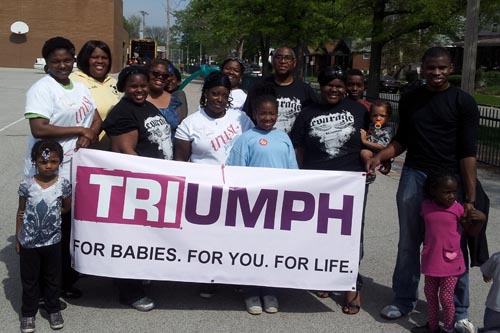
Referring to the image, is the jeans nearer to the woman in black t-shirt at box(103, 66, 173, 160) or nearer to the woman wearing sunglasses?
the woman in black t-shirt at box(103, 66, 173, 160)

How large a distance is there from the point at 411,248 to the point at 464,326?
65 cm

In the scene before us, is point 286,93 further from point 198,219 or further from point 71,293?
point 71,293

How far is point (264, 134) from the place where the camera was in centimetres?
439

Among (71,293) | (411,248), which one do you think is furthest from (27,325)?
(411,248)

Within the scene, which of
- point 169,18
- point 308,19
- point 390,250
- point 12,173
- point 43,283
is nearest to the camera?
point 43,283

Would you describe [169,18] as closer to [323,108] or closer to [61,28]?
[61,28]

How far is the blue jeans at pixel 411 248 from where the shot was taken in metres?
4.08

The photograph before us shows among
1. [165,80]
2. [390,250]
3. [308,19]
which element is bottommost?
[390,250]

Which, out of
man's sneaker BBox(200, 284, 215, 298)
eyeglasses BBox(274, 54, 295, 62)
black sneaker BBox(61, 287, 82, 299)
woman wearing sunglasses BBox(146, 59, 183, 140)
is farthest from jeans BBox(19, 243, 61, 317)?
eyeglasses BBox(274, 54, 295, 62)

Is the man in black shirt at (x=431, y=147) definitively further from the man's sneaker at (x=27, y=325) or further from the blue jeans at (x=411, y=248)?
the man's sneaker at (x=27, y=325)

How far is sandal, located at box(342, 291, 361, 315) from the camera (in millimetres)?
4500

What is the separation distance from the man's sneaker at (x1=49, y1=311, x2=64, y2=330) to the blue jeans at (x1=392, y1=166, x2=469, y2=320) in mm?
2432

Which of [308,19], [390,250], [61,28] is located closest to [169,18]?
[61,28]

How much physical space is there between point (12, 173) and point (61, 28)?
5378 centimetres
